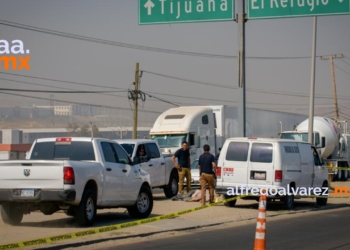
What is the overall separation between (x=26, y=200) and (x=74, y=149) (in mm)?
2081

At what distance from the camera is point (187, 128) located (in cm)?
3575

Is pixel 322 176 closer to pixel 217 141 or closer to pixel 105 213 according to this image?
pixel 105 213

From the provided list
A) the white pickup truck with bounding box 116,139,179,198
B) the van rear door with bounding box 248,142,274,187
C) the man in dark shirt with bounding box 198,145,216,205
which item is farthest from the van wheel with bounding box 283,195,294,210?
the white pickup truck with bounding box 116,139,179,198

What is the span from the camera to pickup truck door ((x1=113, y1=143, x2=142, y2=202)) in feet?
55.5

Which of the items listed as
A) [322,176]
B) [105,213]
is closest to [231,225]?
[105,213]

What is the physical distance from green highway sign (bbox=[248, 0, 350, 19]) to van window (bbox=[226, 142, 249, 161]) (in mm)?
3916

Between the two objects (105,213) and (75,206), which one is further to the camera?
(105,213)

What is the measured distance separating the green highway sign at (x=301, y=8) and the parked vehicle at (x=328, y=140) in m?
23.1

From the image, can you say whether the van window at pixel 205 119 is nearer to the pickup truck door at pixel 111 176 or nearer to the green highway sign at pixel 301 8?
the green highway sign at pixel 301 8

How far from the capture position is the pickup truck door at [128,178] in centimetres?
1692

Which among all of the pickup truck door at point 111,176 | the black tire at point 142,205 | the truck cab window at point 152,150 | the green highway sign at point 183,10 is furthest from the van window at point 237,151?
the pickup truck door at point 111,176

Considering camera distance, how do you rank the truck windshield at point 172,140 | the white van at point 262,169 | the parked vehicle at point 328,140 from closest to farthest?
1. the white van at point 262,169
2. the truck windshield at point 172,140
3. the parked vehicle at point 328,140

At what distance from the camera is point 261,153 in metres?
21.2

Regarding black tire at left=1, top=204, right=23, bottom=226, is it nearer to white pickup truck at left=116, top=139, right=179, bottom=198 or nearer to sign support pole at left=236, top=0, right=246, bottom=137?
white pickup truck at left=116, top=139, right=179, bottom=198
